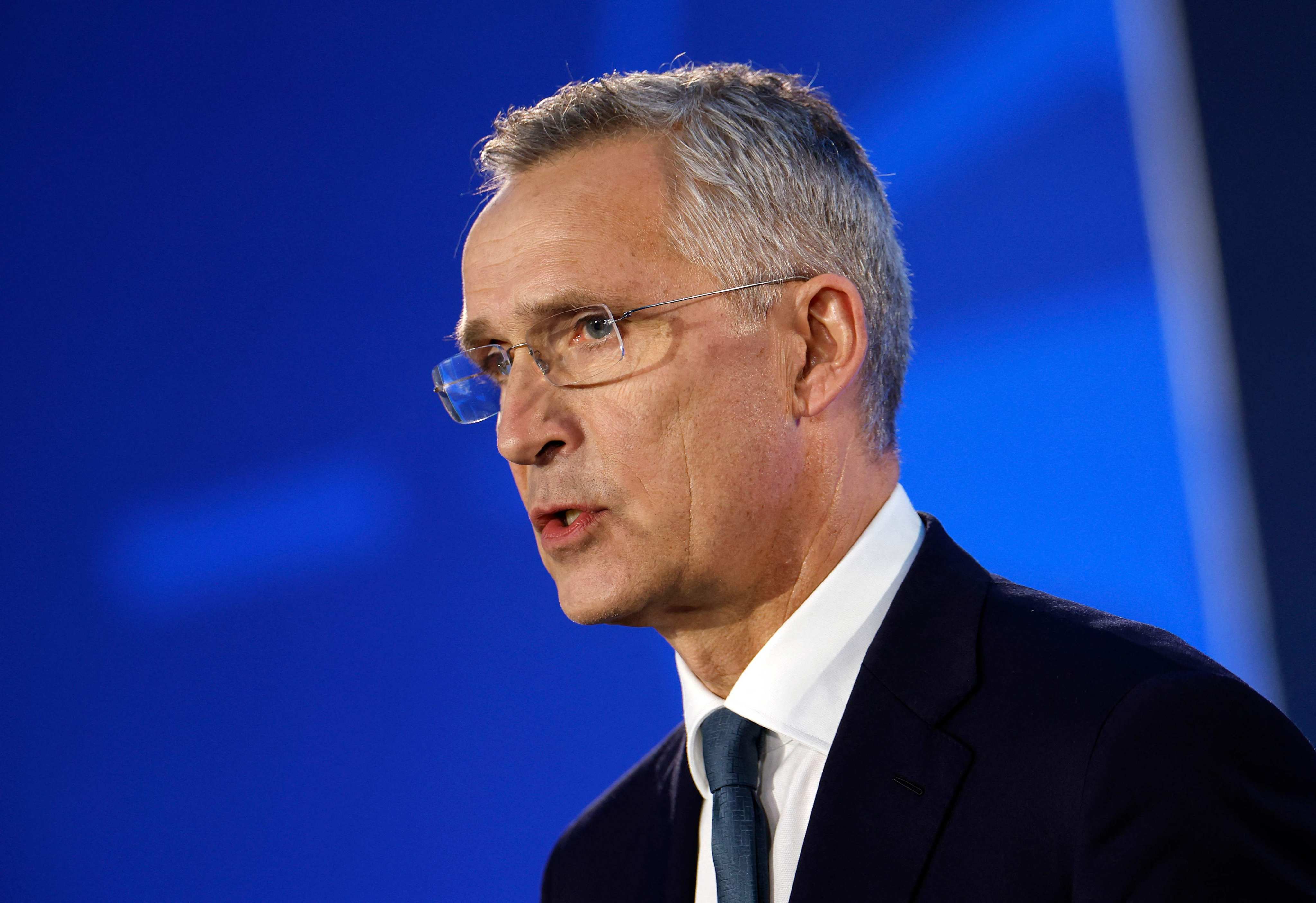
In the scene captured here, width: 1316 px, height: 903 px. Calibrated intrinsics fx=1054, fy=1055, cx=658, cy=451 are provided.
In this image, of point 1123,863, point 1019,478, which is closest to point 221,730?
point 1019,478

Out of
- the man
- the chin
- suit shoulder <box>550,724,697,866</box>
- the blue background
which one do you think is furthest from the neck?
the blue background

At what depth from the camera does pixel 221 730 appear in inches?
79.0

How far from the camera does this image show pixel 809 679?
3.71 feet

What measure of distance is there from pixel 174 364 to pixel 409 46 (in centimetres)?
80

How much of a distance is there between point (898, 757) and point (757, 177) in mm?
666

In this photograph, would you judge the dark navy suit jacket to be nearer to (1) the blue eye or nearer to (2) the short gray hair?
(2) the short gray hair

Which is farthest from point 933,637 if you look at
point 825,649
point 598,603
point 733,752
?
point 598,603

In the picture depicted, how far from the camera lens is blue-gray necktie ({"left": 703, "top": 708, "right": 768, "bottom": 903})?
1.09 meters

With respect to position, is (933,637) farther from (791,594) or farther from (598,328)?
(598,328)

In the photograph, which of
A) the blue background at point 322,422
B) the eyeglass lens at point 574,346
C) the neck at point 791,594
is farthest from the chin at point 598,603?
Answer: the blue background at point 322,422

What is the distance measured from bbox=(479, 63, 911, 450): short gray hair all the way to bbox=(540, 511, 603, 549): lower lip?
0.98 ft

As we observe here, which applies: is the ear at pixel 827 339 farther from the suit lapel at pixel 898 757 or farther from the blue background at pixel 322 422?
the blue background at pixel 322 422

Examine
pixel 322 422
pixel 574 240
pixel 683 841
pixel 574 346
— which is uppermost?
pixel 322 422

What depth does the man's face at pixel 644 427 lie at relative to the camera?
1.13 meters
